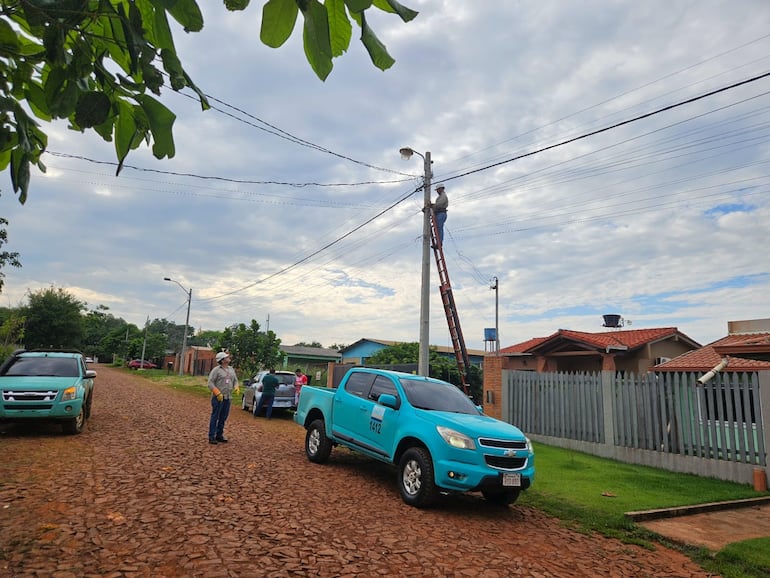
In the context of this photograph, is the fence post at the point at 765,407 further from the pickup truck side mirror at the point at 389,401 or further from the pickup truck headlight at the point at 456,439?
the pickup truck side mirror at the point at 389,401

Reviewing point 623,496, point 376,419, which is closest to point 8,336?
point 376,419

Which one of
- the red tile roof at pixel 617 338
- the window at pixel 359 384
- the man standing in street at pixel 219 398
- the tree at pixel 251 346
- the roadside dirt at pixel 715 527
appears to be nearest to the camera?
the roadside dirt at pixel 715 527

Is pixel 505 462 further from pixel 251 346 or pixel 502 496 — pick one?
pixel 251 346

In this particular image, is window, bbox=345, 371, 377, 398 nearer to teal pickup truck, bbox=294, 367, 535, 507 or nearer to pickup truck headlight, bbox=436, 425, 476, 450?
teal pickup truck, bbox=294, 367, 535, 507

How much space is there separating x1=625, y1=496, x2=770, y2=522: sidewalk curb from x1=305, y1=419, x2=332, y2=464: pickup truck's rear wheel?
4.86 m

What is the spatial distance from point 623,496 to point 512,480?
8.43 feet

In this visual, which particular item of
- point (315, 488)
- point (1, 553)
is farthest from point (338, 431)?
point (1, 553)

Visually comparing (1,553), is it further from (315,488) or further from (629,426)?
(629,426)

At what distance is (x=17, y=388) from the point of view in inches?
376

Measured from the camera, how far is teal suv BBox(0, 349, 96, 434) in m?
9.50

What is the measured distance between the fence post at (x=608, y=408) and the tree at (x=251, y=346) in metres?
20.0

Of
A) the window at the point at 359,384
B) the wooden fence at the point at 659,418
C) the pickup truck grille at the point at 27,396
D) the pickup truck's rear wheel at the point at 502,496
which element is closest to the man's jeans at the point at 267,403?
the pickup truck grille at the point at 27,396

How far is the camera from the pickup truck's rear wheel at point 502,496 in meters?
7.07

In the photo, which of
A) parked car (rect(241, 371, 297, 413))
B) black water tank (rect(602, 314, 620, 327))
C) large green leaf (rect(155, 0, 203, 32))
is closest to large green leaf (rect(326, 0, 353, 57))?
large green leaf (rect(155, 0, 203, 32))
